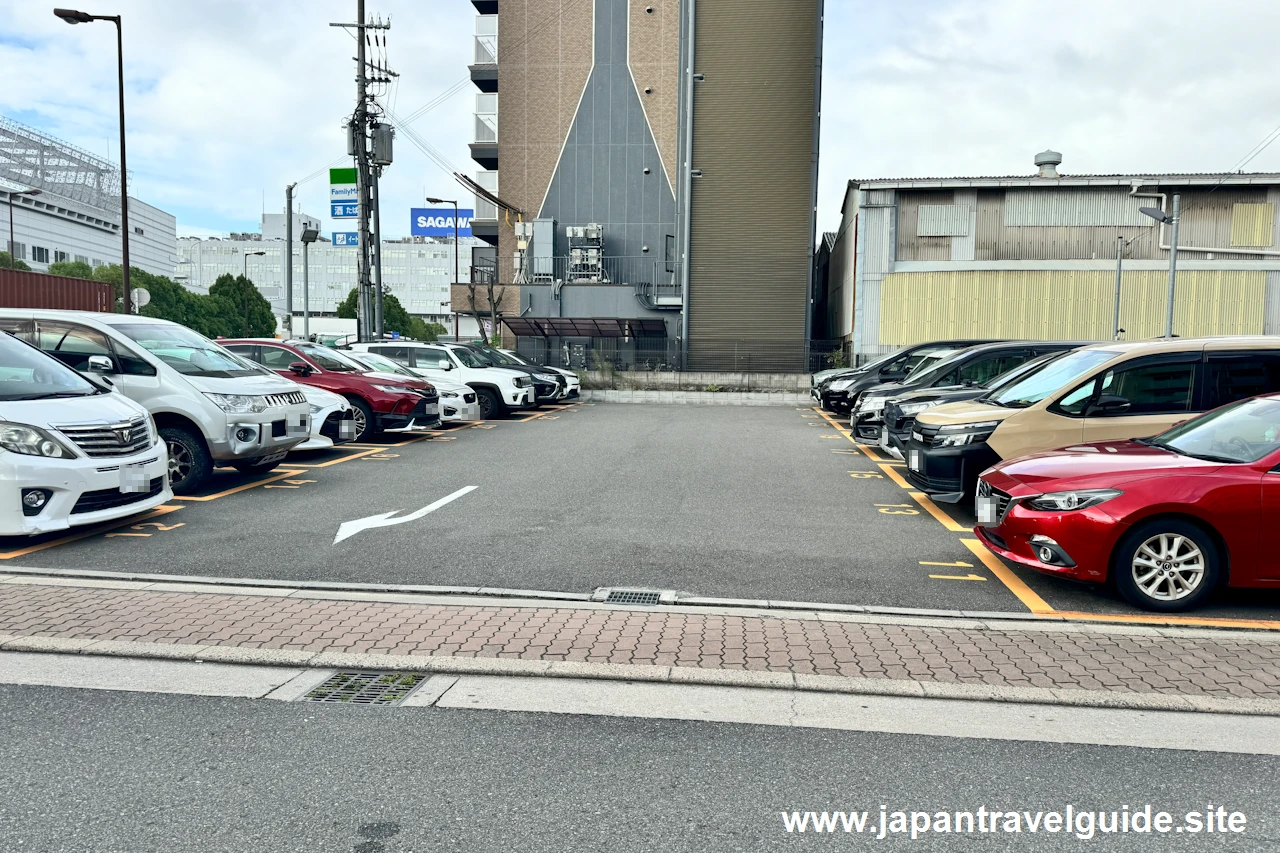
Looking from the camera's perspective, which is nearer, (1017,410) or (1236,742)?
(1236,742)

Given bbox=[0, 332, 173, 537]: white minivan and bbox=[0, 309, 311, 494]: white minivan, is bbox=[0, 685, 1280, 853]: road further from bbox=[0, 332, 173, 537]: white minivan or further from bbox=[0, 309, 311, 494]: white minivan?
bbox=[0, 309, 311, 494]: white minivan

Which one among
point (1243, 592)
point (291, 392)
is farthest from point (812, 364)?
point (1243, 592)

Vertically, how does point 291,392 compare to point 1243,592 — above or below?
above

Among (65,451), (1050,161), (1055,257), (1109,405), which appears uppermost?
(1050,161)

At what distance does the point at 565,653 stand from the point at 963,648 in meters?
2.15

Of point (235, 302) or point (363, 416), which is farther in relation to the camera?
point (235, 302)

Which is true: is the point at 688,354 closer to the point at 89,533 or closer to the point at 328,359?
the point at 328,359

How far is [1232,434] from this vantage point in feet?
20.9

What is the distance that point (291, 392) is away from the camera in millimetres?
11227

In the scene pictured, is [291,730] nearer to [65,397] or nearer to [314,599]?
[314,599]

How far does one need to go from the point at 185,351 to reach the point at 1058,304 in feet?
89.7

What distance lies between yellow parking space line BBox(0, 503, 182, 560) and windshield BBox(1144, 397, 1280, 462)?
8374mm

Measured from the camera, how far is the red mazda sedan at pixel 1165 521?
5.76 metres

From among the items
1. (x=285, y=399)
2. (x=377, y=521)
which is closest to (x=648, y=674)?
(x=377, y=521)
